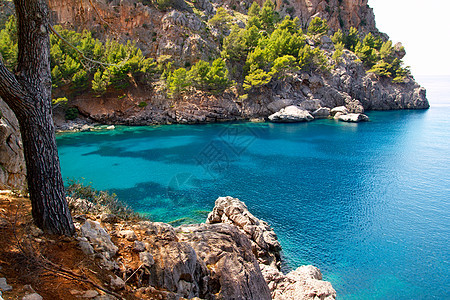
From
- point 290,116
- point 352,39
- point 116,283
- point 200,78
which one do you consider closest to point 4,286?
point 116,283

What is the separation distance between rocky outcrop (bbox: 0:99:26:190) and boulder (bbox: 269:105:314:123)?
35.0 metres

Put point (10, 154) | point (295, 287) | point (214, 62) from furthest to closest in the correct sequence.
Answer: point (214, 62) → point (10, 154) → point (295, 287)

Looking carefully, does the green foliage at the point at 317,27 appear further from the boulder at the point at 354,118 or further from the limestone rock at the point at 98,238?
the limestone rock at the point at 98,238

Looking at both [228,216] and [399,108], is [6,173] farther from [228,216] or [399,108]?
[399,108]

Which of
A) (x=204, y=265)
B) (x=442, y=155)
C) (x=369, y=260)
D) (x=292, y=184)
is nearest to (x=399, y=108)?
(x=442, y=155)

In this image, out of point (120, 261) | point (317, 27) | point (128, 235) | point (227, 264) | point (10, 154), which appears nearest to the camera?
point (120, 261)

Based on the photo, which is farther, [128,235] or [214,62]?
[214,62]

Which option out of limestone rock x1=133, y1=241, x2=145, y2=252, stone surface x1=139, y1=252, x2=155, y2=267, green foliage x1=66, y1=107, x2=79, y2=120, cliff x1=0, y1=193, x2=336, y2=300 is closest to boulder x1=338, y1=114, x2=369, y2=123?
cliff x1=0, y1=193, x2=336, y2=300

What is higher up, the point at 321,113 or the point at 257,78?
the point at 257,78

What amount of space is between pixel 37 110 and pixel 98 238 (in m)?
2.26

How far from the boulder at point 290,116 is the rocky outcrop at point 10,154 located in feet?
115

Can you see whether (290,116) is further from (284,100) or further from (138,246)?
(138,246)

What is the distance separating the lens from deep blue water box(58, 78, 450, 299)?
9562mm

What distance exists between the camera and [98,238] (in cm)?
427
